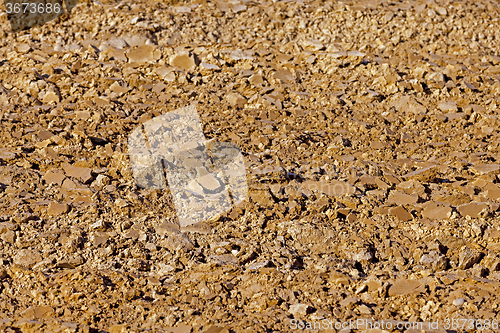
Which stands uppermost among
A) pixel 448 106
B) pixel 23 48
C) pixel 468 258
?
pixel 23 48

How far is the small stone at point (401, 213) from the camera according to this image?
3686mm

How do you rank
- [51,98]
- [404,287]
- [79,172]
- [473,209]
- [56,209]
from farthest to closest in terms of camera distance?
[51,98]
[79,172]
[473,209]
[56,209]
[404,287]

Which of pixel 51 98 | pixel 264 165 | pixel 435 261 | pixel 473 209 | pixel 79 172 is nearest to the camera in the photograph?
pixel 435 261

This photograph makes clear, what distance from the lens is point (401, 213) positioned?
12.1ft

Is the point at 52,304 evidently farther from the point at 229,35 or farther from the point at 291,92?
the point at 229,35

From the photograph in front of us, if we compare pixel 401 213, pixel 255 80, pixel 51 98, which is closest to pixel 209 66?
pixel 255 80

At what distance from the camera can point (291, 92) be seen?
528cm

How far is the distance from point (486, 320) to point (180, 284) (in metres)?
1.82

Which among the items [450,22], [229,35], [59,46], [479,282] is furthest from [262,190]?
[450,22]

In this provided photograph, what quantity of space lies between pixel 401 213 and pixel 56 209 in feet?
8.36

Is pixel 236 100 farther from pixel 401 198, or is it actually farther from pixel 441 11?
pixel 441 11

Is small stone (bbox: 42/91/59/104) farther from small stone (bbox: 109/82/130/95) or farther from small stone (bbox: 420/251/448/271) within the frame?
small stone (bbox: 420/251/448/271)

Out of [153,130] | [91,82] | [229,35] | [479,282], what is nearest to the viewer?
[479,282]

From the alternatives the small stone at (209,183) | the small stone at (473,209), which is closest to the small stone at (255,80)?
the small stone at (209,183)
